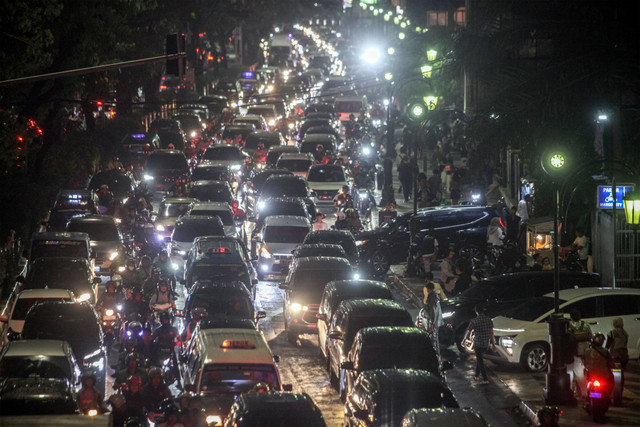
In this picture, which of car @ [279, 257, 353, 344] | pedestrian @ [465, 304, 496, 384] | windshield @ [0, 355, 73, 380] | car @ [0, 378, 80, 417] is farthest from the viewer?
car @ [279, 257, 353, 344]

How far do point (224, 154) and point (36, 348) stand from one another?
32.6 m

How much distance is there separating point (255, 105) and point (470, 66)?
49.7 m

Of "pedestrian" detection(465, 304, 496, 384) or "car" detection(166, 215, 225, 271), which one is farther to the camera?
"car" detection(166, 215, 225, 271)

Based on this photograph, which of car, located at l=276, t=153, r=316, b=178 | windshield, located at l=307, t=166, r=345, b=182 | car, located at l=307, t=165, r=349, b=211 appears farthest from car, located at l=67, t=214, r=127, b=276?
car, located at l=276, t=153, r=316, b=178

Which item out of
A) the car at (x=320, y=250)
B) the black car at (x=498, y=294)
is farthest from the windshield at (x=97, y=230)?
the black car at (x=498, y=294)

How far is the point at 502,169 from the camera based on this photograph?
48.5 metres

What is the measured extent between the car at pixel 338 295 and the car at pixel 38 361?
5.76m

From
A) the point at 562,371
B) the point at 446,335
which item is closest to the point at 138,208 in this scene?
the point at 446,335

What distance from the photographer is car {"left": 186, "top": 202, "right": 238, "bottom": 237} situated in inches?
1351

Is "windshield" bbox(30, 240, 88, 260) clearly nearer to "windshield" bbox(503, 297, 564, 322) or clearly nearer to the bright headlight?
the bright headlight

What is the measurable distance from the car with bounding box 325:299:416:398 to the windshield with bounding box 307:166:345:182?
22.7m

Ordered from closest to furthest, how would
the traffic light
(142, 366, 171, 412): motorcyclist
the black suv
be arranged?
(142, 366, 171, 412): motorcyclist, the traffic light, the black suv

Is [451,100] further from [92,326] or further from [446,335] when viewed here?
[92,326]

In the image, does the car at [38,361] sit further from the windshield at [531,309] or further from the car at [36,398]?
the windshield at [531,309]
